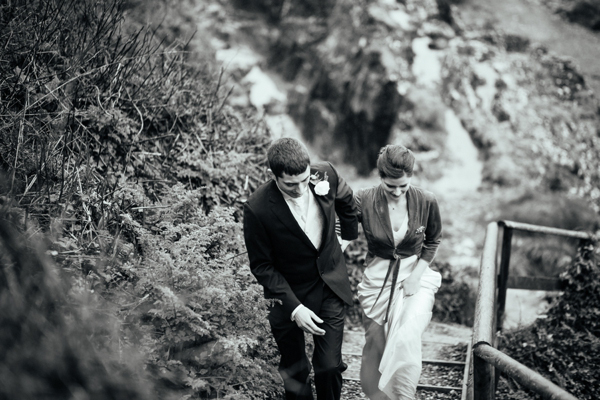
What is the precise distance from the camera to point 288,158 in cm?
281

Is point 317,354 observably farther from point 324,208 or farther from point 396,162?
point 396,162

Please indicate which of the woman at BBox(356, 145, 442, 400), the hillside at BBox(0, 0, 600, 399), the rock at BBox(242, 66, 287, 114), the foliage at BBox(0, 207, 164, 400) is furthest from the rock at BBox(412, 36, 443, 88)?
the foliage at BBox(0, 207, 164, 400)

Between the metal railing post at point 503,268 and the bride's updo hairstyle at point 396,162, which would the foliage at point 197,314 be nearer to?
→ the bride's updo hairstyle at point 396,162

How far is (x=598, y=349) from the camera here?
16.0 feet

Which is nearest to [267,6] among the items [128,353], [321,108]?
[321,108]

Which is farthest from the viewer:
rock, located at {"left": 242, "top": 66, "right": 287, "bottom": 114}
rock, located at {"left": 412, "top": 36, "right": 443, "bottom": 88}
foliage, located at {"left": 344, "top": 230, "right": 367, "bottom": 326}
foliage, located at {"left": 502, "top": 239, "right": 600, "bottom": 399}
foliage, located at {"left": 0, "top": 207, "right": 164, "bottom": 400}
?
rock, located at {"left": 242, "top": 66, "right": 287, "bottom": 114}

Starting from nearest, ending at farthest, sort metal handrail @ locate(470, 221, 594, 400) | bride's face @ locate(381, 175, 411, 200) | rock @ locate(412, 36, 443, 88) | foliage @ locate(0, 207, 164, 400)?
1. foliage @ locate(0, 207, 164, 400)
2. metal handrail @ locate(470, 221, 594, 400)
3. bride's face @ locate(381, 175, 411, 200)
4. rock @ locate(412, 36, 443, 88)

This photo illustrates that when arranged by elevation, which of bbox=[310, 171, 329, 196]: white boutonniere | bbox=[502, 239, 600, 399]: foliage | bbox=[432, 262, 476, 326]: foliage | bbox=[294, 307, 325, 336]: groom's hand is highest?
bbox=[310, 171, 329, 196]: white boutonniere

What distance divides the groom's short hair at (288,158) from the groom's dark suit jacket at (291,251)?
24cm

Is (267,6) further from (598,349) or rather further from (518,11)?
(598,349)

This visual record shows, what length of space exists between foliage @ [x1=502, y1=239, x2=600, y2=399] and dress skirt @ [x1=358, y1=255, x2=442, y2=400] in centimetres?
215

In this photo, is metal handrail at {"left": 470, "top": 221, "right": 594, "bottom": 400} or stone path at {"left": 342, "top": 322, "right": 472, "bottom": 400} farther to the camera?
stone path at {"left": 342, "top": 322, "right": 472, "bottom": 400}

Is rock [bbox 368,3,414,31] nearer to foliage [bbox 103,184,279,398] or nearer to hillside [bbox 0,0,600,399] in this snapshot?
hillside [bbox 0,0,600,399]

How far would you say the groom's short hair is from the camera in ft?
9.21
